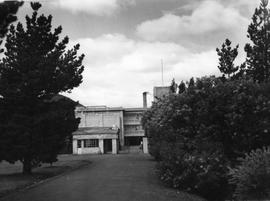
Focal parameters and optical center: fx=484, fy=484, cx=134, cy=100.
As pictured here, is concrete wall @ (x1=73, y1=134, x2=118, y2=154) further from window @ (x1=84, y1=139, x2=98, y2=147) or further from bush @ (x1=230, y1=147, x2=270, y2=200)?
bush @ (x1=230, y1=147, x2=270, y2=200)

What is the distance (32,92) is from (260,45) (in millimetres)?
21042

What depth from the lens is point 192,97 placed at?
22984 millimetres

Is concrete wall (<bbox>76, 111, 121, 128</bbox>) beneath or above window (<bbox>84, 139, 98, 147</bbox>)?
above

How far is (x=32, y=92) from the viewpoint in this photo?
25.8 meters

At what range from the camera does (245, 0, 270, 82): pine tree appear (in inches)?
1545

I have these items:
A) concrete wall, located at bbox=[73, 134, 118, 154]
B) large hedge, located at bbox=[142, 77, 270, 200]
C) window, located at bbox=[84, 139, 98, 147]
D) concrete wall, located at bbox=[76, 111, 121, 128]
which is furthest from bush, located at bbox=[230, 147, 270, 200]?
concrete wall, located at bbox=[76, 111, 121, 128]

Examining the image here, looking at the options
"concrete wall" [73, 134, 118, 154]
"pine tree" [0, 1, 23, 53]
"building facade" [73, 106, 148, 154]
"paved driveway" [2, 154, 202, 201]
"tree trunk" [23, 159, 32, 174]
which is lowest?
"paved driveway" [2, 154, 202, 201]

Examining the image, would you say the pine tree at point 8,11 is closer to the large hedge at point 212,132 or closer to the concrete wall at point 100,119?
the large hedge at point 212,132

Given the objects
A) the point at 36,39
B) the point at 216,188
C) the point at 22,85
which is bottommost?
the point at 216,188

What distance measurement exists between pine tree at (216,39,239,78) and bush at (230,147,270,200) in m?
29.4

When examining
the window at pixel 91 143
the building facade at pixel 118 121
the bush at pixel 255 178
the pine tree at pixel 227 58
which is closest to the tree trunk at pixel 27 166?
the bush at pixel 255 178

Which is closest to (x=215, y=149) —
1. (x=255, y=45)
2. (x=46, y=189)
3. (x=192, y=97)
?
(x=192, y=97)

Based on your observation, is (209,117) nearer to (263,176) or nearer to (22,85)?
(263,176)

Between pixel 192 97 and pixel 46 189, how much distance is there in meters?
8.78
